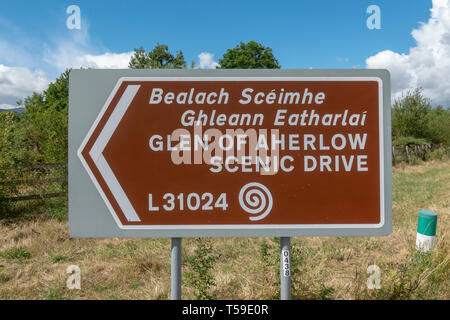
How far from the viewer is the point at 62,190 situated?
26.1 feet

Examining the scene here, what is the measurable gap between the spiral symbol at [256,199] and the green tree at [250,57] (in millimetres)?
32943

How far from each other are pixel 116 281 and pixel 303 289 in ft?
8.52

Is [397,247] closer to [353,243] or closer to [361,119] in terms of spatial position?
[353,243]

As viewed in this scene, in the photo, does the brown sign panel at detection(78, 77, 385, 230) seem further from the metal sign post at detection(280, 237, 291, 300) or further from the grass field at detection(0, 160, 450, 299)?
the grass field at detection(0, 160, 450, 299)

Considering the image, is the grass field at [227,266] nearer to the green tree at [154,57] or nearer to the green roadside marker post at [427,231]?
the green roadside marker post at [427,231]

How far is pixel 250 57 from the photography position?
33.4 metres

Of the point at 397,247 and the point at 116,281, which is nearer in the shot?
the point at 116,281

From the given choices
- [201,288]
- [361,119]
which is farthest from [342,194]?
[201,288]

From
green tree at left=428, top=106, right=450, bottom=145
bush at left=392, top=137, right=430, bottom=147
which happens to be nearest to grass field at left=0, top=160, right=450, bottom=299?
bush at left=392, top=137, right=430, bottom=147

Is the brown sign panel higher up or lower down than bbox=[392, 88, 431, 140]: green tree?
lower down

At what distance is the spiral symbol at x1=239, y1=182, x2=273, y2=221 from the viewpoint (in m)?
2.12

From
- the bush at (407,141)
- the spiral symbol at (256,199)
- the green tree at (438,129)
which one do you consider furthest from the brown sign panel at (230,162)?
the green tree at (438,129)

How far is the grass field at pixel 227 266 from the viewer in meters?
2.96

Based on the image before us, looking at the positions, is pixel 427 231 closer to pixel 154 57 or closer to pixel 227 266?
pixel 227 266
